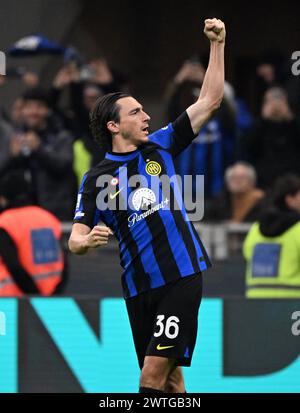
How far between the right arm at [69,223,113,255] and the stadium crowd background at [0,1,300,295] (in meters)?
3.54

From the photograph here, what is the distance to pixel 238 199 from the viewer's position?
36.7ft

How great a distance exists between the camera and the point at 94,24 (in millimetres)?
14508

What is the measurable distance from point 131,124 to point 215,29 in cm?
73

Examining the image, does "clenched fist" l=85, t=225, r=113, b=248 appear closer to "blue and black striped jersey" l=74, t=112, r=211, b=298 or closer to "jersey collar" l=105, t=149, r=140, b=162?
"blue and black striped jersey" l=74, t=112, r=211, b=298

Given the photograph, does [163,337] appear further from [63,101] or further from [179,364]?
[63,101]

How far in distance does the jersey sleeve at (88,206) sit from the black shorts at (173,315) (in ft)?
1.71

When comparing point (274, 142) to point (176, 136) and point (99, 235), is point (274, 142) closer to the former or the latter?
point (176, 136)

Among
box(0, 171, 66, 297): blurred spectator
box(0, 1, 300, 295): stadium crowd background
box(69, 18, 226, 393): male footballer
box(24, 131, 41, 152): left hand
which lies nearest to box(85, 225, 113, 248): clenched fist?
box(69, 18, 226, 393): male footballer

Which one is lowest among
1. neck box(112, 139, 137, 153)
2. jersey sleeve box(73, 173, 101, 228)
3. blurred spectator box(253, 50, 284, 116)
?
jersey sleeve box(73, 173, 101, 228)

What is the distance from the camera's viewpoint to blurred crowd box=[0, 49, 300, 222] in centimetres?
1117

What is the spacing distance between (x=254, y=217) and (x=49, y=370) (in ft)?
8.12

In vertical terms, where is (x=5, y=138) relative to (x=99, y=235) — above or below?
above

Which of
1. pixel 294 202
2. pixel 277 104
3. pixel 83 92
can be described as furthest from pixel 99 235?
pixel 83 92

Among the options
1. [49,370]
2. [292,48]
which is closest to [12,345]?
[49,370]
